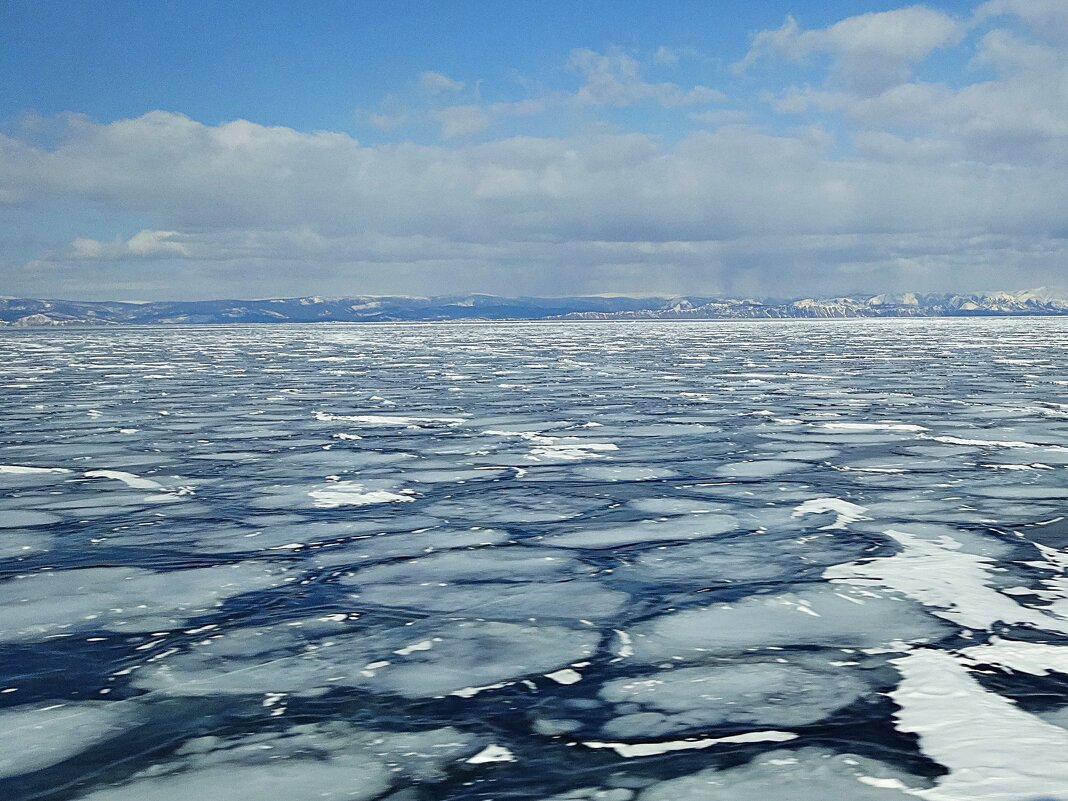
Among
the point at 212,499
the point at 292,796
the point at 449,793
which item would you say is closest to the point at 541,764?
the point at 449,793

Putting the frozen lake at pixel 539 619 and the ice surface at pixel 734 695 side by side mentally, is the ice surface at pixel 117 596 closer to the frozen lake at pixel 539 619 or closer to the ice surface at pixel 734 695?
the frozen lake at pixel 539 619

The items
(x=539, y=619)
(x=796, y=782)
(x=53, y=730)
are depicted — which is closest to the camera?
(x=796, y=782)

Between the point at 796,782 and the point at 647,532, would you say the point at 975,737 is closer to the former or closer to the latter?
the point at 796,782

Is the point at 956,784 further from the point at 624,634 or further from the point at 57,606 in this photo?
the point at 57,606

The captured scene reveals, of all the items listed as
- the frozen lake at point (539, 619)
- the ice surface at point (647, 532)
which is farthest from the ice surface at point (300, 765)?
the ice surface at point (647, 532)

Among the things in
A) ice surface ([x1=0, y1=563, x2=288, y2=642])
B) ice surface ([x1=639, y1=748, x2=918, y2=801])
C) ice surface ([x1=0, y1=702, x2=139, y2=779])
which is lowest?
ice surface ([x1=0, y1=563, x2=288, y2=642])

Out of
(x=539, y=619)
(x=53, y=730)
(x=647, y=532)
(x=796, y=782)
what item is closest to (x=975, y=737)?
(x=796, y=782)

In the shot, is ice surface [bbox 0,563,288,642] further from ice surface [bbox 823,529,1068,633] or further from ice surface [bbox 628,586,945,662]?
ice surface [bbox 823,529,1068,633]

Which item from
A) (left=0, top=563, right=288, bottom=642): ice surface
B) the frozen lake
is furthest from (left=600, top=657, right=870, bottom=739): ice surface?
(left=0, top=563, right=288, bottom=642): ice surface
